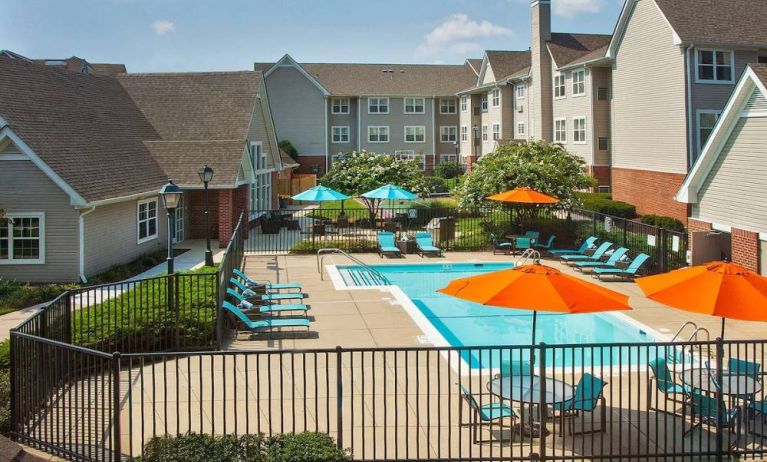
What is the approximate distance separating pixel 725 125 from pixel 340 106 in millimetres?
51223

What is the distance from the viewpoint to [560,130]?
49.2m

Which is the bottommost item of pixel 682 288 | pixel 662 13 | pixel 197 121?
pixel 682 288

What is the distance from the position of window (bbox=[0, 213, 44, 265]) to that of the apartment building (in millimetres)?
44228

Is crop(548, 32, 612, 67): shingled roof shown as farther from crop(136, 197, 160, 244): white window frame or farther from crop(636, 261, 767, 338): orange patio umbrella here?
crop(636, 261, 767, 338): orange patio umbrella

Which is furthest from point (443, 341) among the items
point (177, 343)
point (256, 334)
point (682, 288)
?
point (682, 288)

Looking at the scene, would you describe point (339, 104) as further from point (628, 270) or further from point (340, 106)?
point (628, 270)

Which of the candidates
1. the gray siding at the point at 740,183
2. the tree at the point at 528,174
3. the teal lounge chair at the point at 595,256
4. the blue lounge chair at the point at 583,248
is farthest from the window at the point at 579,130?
the gray siding at the point at 740,183

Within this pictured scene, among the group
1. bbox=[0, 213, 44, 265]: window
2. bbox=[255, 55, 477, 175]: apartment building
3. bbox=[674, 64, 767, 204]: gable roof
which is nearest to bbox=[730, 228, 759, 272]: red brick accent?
bbox=[674, 64, 767, 204]: gable roof

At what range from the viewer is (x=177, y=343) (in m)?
13.8

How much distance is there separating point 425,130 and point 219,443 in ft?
209

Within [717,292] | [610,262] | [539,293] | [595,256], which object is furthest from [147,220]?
[717,292]

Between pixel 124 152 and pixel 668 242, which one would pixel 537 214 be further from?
pixel 124 152

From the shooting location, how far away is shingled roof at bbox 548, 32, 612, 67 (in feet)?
157

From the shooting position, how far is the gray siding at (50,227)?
21.6 metres
